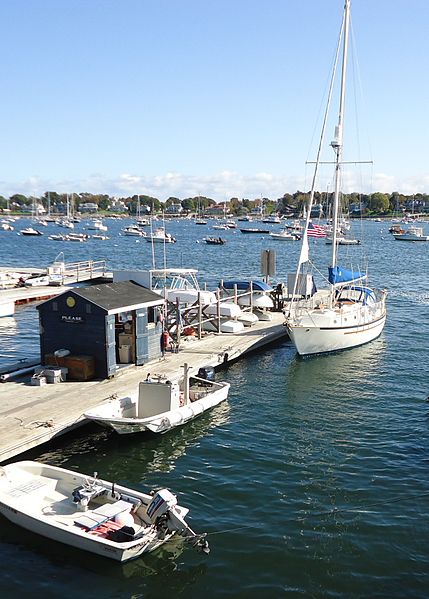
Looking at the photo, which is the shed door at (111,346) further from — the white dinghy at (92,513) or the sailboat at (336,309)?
the sailboat at (336,309)

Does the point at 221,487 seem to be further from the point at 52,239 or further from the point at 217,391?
the point at 52,239

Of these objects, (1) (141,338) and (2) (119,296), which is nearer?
(2) (119,296)

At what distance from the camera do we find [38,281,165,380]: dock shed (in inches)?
918

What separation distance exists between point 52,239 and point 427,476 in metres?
145

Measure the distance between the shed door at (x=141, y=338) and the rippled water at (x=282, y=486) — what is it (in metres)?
3.95

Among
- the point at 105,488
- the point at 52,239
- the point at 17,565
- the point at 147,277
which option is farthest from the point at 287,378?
the point at 52,239

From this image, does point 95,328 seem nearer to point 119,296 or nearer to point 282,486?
point 119,296

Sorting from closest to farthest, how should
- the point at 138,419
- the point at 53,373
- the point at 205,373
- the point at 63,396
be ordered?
the point at 138,419 → the point at 63,396 → the point at 53,373 → the point at 205,373

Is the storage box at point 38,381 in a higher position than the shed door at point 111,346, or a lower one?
lower

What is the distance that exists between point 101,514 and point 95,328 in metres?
9.72

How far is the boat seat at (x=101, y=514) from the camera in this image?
14219 mm

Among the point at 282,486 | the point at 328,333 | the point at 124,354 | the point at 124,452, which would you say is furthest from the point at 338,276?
the point at 282,486

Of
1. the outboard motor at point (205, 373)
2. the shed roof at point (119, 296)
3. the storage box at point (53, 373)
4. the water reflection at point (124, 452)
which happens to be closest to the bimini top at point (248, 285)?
the shed roof at point (119, 296)

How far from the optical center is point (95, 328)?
76.4 feet
